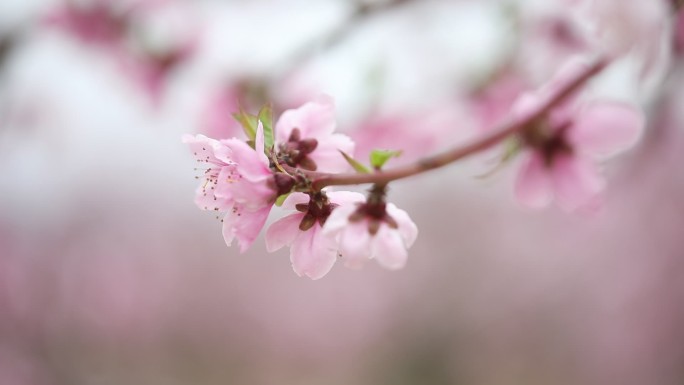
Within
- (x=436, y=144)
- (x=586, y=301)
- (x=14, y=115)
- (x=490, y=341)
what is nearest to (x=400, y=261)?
(x=436, y=144)

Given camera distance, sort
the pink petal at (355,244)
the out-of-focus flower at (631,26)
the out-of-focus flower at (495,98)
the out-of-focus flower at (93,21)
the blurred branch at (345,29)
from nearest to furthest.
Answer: the pink petal at (355,244) < the out-of-focus flower at (631,26) < the blurred branch at (345,29) < the out-of-focus flower at (495,98) < the out-of-focus flower at (93,21)

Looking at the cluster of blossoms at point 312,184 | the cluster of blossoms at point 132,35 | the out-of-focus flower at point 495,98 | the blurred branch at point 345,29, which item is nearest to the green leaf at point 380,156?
the cluster of blossoms at point 312,184

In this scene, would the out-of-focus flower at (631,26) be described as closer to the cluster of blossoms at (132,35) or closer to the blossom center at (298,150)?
the blossom center at (298,150)

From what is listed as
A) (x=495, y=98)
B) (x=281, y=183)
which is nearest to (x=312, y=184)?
(x=281, y=183)

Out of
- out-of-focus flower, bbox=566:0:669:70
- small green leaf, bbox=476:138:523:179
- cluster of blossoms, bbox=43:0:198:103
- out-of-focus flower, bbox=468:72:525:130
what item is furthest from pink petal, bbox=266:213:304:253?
cluster of blossoms, bbox=43:0:198:103

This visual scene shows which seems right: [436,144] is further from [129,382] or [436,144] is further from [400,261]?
[129,382]

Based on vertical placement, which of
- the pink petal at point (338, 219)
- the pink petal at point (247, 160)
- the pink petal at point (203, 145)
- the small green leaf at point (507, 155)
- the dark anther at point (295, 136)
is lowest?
the pink petal at point (338, 219)

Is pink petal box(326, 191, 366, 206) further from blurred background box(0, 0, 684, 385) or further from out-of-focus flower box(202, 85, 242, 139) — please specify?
out-of-focus flower box(202, 85, 242, 139)

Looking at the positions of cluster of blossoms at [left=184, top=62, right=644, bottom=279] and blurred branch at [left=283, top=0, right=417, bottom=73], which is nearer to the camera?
cluster of blossoms at [left=184, top=62, right=644, bottom=279]
